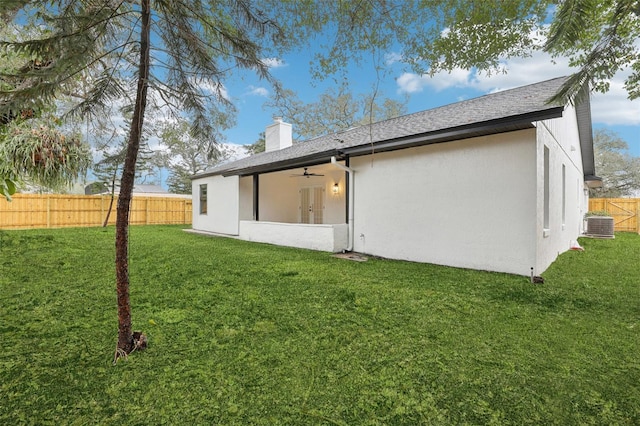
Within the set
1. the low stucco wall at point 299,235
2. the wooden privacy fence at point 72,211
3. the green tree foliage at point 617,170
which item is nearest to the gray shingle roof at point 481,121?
the low stucco wall at point 299,235

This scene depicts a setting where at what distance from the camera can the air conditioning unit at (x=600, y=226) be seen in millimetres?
11828

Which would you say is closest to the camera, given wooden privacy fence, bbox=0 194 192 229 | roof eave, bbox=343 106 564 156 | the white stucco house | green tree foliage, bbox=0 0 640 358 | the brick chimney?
green tree foliage, bbox=0 0 640 358

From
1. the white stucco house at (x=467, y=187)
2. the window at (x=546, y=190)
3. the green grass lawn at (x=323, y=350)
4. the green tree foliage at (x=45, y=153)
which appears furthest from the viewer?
the window at (x=546, y=190)

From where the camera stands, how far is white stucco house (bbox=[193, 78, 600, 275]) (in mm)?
5418

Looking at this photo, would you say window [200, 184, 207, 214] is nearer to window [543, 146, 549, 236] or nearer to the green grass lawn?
the green grass lawn

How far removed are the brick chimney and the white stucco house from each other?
16.4 ft

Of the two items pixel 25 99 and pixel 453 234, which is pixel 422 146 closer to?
pixel 453 234

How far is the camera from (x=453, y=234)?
629 cm

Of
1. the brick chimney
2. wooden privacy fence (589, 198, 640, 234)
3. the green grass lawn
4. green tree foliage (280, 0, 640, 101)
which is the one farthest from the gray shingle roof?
wooden privacy fence (589, 198, 640, 234)

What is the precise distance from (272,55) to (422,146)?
4190mm

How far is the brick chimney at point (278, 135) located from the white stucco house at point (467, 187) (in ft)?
16.4

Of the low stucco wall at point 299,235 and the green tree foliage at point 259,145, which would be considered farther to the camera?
the green tree foliage at point 259,145

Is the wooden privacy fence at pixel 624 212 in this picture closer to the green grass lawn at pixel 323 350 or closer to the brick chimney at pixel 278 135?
the green grass lawn at pixel 323 350

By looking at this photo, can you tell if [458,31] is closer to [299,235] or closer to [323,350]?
[323,350]
